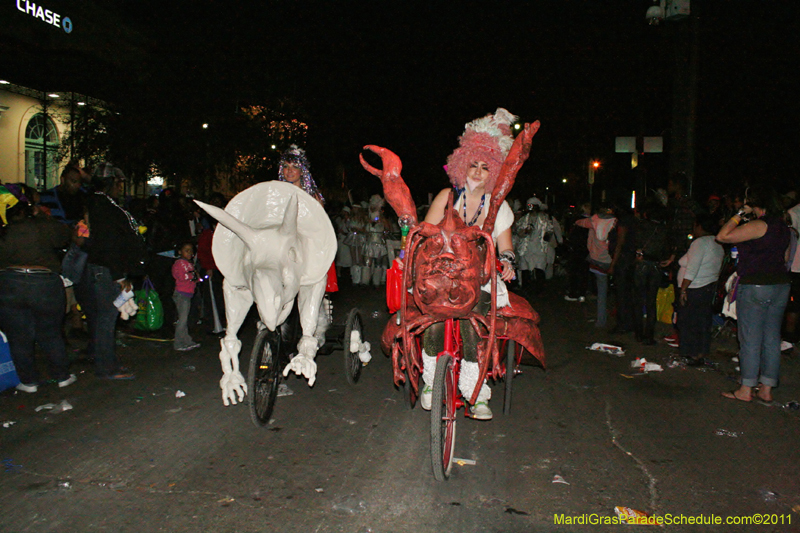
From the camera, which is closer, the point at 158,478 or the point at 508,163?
the point at 158,478

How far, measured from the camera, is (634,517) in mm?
3889

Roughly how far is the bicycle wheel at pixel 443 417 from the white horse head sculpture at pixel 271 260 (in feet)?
4.11

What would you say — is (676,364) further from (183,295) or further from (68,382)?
(68,382)

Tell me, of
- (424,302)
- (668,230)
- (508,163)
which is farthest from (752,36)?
(424,302)

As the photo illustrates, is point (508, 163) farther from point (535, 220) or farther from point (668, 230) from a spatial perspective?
point (535, 220)

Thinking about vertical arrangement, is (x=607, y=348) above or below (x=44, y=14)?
below

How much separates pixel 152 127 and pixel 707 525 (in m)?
16.2

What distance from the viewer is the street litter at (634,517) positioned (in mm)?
3830

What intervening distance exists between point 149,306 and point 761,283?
775 cm

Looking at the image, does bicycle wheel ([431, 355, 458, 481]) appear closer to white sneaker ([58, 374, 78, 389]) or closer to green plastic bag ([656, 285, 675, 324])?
white sneaker ([58, 374, 78, 389])

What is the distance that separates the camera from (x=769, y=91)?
56.6ft

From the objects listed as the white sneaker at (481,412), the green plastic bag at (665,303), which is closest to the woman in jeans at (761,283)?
the white sneaker at (481,412)

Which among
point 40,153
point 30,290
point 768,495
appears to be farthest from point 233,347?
point 40,153

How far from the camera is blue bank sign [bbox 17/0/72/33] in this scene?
1633cm
